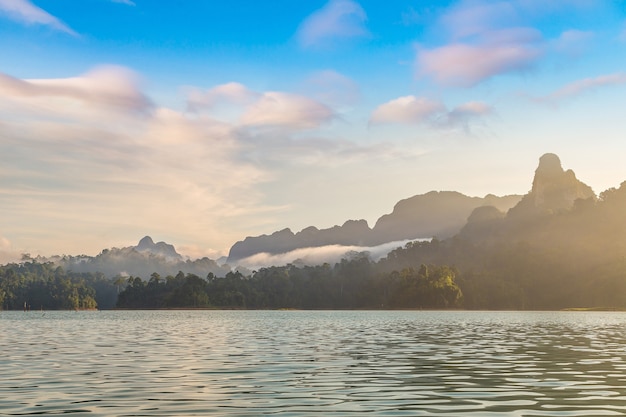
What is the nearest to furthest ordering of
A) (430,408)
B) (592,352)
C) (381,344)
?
(430,408) < (592,352) < (381,344)

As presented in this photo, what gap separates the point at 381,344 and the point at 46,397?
40.4 metres

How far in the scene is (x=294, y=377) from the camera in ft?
122

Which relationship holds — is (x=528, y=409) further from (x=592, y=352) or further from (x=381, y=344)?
(x=381, y=344)

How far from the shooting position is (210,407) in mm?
27031

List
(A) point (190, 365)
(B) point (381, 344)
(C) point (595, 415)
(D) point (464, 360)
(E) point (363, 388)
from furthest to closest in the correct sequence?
(B) point (381, 344) → (D) point (464, 360) → (A) point (190, 365) → (E) point (363, 388) → (C) point (595, 415)

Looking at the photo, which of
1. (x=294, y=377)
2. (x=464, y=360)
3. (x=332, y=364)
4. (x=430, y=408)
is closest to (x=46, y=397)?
(x=294, y=377)

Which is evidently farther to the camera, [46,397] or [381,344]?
[381,344]

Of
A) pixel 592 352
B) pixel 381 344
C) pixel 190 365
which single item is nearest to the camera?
pixel 190 365

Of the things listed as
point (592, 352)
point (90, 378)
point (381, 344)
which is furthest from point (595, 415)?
point (381, 344)

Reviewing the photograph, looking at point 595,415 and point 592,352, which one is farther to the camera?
point 592,352

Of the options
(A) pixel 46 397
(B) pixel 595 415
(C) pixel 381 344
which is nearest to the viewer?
(B) pixel 595 415

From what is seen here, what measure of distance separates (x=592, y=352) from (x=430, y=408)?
33671 mm

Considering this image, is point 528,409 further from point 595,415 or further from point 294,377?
point 294,377

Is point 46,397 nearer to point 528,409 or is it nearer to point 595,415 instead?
point 528,409
